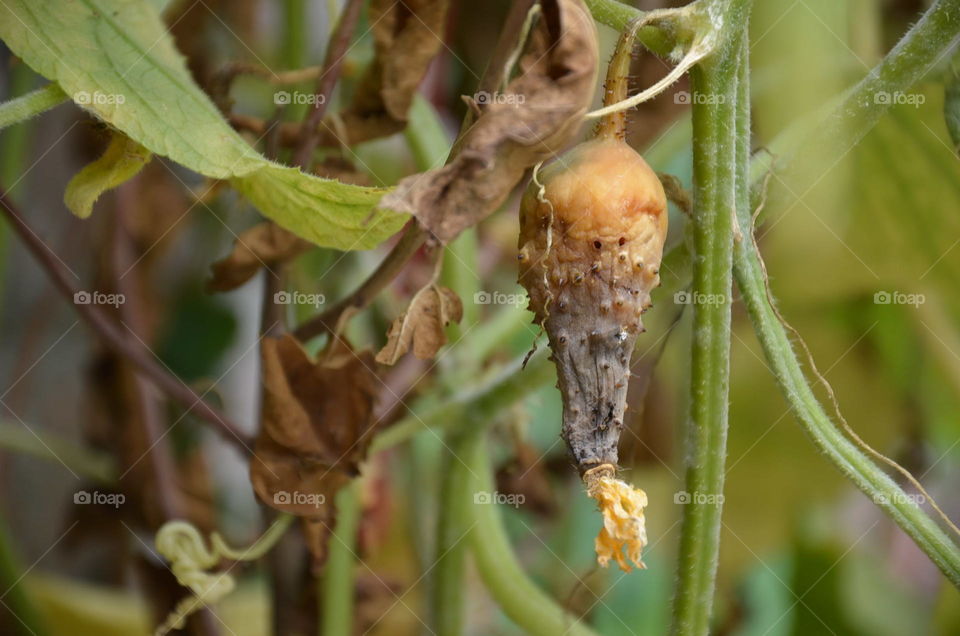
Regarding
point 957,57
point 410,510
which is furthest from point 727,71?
point 410,510

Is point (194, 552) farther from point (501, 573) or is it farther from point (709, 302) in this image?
point (709, 302)

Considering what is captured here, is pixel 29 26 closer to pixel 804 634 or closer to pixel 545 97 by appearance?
pixel 545 97
